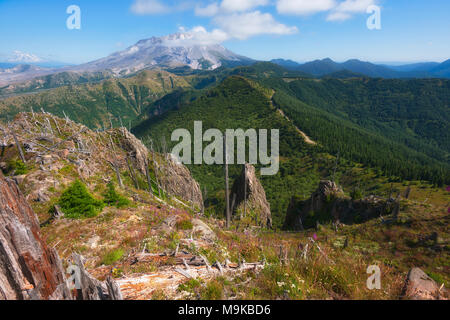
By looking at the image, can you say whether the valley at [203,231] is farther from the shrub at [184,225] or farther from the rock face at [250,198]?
the rock face at [250,198]

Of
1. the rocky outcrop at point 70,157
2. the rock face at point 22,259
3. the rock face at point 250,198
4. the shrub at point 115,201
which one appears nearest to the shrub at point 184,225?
the shrub at point 115,201

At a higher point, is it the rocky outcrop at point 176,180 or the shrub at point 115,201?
the shrub at point 115,201

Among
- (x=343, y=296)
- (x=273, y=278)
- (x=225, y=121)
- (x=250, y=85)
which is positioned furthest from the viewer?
(x=250, y=85)

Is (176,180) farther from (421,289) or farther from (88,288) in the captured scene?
(421,289)

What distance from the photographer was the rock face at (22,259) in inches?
196

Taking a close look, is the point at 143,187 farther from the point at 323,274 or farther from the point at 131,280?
the point at 323,274

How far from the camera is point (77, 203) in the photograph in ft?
50.1

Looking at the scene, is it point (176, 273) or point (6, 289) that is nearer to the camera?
point (6, 289)

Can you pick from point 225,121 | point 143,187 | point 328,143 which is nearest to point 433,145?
point 328,143

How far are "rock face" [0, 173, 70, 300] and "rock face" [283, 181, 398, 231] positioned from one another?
2539cm

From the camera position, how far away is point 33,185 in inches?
725

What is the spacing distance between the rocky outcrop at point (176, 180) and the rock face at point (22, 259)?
3979 centimetres

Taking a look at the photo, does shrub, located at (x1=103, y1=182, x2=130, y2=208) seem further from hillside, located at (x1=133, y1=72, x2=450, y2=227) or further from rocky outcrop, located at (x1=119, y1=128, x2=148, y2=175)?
rocky outcrop, located at (x1=119, y1=128, x2=148, y2=175)
